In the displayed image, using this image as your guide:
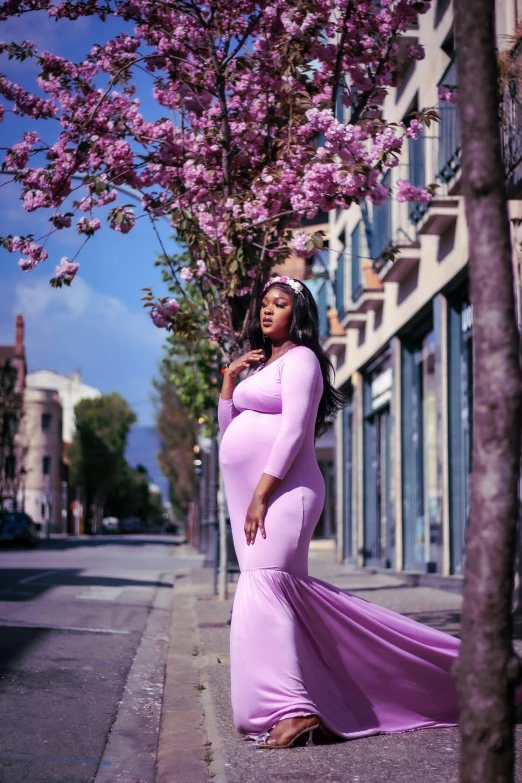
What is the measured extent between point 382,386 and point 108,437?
252 feet

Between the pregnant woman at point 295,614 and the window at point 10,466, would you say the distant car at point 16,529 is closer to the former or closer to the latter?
the window at point 10,466

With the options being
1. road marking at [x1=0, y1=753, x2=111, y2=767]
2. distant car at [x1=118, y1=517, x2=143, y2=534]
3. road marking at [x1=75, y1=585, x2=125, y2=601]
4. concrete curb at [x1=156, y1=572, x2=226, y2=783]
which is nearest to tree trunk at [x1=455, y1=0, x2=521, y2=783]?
concrete curb at [x1=156, y1=572, x2=226, y2=783]

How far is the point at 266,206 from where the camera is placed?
858cm

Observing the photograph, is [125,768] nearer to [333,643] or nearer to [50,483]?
[333,643]

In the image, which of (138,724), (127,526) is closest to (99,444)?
(127,526)

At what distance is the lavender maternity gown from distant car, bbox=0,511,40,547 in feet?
130

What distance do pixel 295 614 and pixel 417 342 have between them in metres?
14.4

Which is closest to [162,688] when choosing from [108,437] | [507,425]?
[507,425]

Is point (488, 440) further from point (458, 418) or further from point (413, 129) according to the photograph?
point (458, 418)

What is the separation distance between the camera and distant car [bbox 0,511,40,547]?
4331cm

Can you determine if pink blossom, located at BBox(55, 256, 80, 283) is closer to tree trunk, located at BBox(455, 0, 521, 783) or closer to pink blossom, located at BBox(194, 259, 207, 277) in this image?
pink blossom, located at BBox(194, 259, 207, 277)

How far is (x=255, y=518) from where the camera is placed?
15.8 ft

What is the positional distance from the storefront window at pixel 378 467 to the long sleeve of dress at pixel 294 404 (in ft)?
50.4

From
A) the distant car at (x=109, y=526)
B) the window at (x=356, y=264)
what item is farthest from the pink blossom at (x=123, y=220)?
the distant car at (x=109, y=526)
